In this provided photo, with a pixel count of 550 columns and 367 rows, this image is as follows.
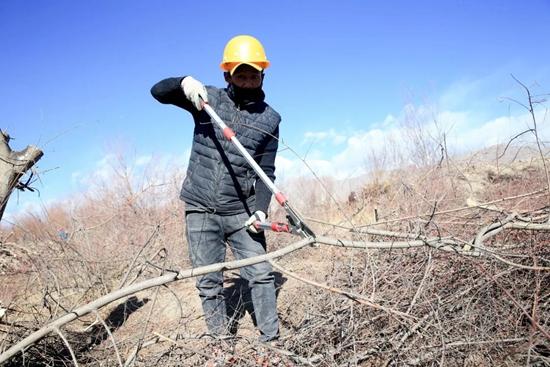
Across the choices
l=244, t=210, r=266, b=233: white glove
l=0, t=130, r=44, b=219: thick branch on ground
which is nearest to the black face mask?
l=244, t=210, r=266, b=233: white glove

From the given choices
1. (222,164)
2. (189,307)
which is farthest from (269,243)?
(222,164)

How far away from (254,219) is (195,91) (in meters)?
0.86

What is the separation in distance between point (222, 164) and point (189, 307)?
1910 millimetres

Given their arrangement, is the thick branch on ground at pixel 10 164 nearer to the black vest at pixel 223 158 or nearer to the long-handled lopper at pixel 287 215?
the black vest at pixel 223 158

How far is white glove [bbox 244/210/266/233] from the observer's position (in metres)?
2.34

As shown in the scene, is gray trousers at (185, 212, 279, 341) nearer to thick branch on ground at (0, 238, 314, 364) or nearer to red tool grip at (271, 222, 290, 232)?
red tool grip at (271, 222, 290, 232)

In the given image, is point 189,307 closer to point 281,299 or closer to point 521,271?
point 281,299

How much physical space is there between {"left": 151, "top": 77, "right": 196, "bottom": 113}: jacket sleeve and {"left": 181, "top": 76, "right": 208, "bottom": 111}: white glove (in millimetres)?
69

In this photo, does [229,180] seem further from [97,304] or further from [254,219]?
[97,304]

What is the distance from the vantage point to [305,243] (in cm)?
173

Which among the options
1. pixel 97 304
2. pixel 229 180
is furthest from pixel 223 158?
pixel 97 304

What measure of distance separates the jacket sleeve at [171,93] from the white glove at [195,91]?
69 mm

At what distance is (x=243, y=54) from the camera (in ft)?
7.69

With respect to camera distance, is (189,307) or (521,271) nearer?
(521,271)
